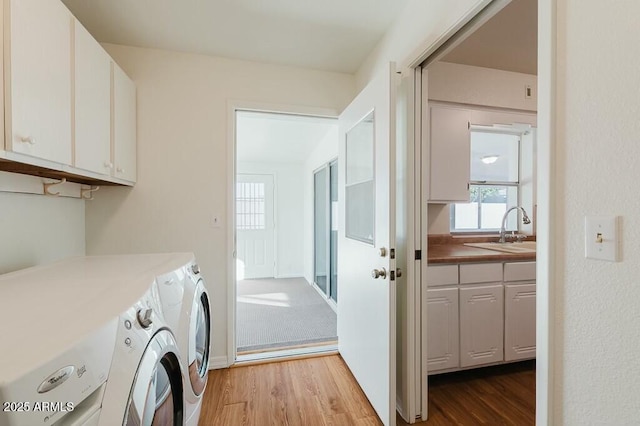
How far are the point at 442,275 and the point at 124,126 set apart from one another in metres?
2.25

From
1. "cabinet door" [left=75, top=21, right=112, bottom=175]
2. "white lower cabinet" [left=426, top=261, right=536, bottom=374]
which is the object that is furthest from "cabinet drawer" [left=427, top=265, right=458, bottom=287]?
"cabinet door" [left=75, top=21, right=112, bottom=175]

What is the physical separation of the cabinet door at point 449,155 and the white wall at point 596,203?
4.48 ft

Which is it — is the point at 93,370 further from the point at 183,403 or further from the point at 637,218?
the point at 637,218

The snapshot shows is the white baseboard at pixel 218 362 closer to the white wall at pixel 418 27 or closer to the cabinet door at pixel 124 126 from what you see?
the cabinet door at pixel 124 126

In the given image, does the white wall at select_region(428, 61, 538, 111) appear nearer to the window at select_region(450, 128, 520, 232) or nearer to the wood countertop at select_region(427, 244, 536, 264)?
the window at select_region(450, 128, 520, 232)

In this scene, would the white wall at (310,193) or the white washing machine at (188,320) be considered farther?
the white wall at (310,193)

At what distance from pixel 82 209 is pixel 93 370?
187 centimetres

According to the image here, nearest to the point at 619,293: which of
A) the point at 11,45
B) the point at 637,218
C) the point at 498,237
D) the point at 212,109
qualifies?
the point at 637,218

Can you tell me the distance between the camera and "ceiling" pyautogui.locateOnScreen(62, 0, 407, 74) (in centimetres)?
161

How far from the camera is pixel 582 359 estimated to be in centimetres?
75

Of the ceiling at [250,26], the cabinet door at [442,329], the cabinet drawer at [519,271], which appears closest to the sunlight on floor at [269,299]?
the cabinet door at [442,329]

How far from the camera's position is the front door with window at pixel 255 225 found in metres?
Result: 5.01

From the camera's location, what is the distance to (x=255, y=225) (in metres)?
5.12

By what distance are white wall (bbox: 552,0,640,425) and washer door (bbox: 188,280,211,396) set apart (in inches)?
48.2
